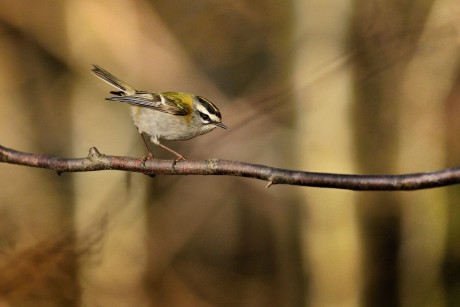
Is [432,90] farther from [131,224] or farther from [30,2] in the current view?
[30,2]

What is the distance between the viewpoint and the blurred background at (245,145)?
3.81 metres

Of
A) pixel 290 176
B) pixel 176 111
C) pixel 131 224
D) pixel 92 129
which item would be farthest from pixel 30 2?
pixel 290 176

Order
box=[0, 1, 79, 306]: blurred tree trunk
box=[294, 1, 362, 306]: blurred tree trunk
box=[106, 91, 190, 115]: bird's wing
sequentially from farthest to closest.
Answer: box=[0, 1, 79, 306]: blurred tree trunk → box=[294, 1, 362, 306]: blurred tree trunk → box=[106, 91, 190, 115]: bird's wing

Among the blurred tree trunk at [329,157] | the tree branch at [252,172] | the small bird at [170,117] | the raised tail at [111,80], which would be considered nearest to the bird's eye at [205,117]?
the small bird at [170,117]

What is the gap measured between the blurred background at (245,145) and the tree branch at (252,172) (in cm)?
242

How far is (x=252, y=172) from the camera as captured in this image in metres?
1.11

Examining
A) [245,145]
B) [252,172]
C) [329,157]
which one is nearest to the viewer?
[252,172]

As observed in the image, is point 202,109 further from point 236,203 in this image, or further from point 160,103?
point 236,203

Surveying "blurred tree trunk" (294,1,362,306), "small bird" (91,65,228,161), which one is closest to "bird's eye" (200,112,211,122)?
"small bird" (91,65,228,161)

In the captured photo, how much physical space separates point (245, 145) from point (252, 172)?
114 inches

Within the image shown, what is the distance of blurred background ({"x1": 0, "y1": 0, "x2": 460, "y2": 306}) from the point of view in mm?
3814

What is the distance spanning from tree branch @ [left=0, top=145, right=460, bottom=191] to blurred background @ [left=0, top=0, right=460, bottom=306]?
242 centimetres

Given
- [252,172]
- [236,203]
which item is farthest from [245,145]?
[252,172]

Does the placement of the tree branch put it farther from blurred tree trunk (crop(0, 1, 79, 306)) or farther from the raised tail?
blurred tree trunk (crop(0, 1, 79, 306))
